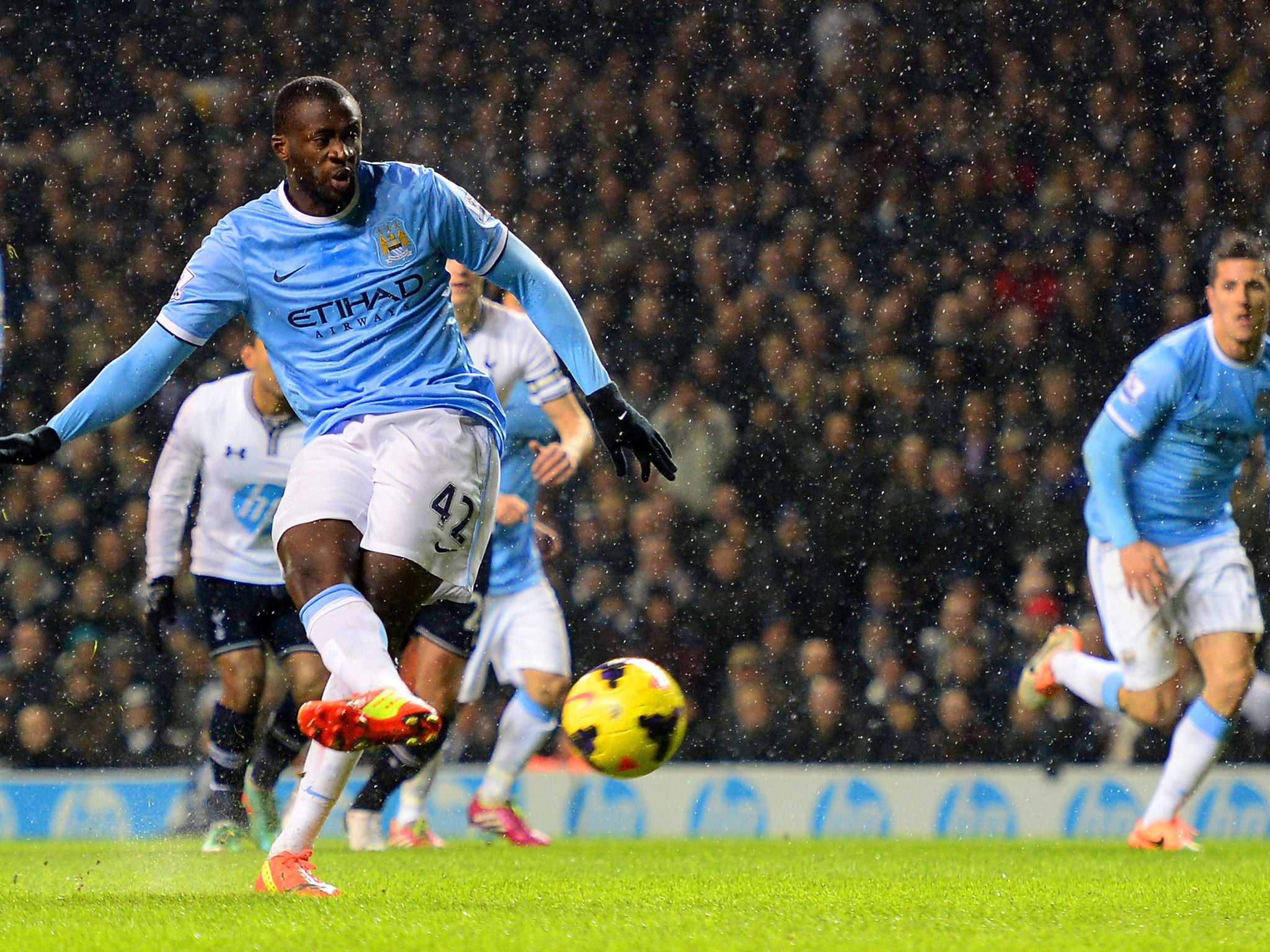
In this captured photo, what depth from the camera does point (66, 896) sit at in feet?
13.1

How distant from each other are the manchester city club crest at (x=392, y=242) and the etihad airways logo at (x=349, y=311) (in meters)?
0.04

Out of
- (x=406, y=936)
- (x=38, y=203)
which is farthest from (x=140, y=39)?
(x=406, y=936)

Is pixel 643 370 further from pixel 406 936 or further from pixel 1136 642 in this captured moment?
pixel 406 936

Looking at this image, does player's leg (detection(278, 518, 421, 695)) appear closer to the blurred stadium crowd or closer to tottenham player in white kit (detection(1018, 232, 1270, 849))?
tottenham player in white kit (detection(1018, 232, 1270, 849))

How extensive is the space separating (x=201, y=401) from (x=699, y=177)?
13.8 ft

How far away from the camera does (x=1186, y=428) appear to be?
19.1 feet

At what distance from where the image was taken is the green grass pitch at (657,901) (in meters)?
3.15

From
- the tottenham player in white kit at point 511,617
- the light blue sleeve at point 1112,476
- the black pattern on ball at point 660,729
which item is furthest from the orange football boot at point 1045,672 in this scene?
the black pattern on ball at point 660,729

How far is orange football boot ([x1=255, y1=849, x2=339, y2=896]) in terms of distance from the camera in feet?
12.7

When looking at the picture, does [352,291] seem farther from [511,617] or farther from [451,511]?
[511,617]

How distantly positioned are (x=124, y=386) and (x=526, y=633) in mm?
2882

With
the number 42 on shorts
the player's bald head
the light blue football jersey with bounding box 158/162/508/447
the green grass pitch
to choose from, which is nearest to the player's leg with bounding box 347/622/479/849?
the green grass pitch

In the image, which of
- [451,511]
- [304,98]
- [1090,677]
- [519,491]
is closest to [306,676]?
[519,491]

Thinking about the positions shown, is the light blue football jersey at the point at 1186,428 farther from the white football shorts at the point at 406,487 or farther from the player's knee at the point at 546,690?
the white football shorts at the point at 406,487
